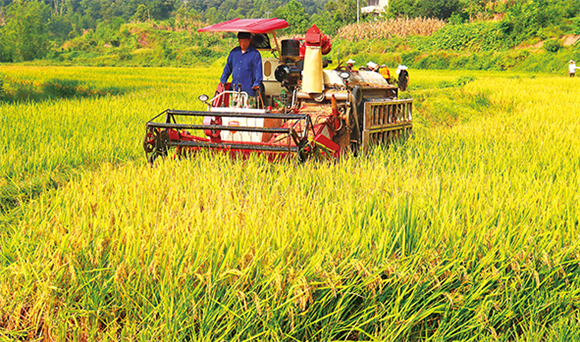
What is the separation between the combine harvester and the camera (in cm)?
522

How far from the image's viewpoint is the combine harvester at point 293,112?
5219mm

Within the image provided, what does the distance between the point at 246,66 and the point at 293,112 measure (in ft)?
2.71

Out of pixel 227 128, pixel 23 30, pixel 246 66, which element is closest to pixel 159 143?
pixel 227 128

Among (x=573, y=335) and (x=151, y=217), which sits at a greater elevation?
(x=151, y=217)

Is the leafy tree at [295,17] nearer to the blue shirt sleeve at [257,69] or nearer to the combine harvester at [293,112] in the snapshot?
the combine harvester at [293,112]

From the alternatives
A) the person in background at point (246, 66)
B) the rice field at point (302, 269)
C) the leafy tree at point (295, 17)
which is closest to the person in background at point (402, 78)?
the person in background at point (246, 66)

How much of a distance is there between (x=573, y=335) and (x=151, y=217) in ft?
7.64

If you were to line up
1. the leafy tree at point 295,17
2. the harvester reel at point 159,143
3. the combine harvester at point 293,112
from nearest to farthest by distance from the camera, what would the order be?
1. the combine harvester at point 293,112
2. the harvester reel at point 159,143
3. the leafy tree at point 295,17

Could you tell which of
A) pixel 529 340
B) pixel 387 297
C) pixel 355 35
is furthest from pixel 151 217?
pixel 355 35

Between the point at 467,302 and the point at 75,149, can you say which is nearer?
the point at 467,302

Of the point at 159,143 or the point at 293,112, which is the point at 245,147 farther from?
the point at 293,112

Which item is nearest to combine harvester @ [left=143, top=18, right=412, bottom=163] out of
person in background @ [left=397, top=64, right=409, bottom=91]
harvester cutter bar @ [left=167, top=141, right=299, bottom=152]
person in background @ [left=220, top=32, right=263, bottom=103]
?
harvester cutter bar @ [left=167, top=141, right=299, bottom=152]

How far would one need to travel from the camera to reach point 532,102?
11.6 m

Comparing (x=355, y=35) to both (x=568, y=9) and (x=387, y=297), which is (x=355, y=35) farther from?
(x=387, y=297)
